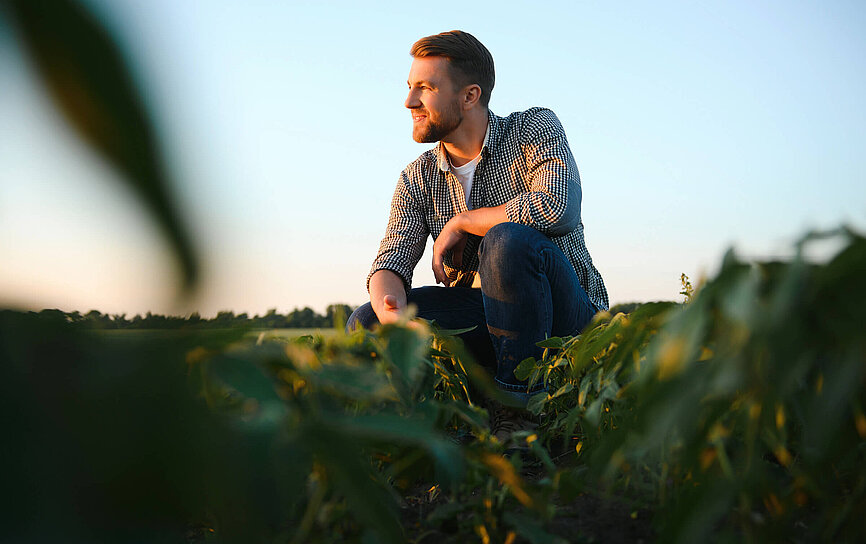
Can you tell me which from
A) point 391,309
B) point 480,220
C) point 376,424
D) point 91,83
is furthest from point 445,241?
point 91,83

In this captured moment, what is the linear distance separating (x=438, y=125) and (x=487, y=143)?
0.30 m

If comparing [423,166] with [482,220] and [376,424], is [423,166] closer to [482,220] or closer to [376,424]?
[482,220]

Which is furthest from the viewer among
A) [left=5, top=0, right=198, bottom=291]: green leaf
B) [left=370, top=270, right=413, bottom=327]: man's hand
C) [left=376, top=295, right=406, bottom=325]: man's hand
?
[left=370, top=270, right=413, bottom=327]: man's hand

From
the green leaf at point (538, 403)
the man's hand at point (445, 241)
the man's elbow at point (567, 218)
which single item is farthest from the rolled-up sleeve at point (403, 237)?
the green leaf at point (538, 403)

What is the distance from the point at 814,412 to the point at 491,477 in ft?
1.26

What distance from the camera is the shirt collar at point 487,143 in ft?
10.7

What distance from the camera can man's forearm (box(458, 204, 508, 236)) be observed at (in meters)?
2.82

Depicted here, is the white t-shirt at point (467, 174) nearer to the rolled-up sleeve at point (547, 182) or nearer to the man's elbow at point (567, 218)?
the rolled-up sleeve at point (547, 182)

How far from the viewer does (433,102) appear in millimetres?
3379

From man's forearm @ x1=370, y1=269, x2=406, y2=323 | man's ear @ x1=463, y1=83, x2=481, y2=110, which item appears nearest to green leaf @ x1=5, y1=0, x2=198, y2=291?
man's forearm @ x1=370, y1=269, x2=406, y2=323

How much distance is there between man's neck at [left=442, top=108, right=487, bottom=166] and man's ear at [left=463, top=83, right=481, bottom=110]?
0.17ft

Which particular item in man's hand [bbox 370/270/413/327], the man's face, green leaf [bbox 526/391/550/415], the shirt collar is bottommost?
green leaf [bbox 526/391/550/415]

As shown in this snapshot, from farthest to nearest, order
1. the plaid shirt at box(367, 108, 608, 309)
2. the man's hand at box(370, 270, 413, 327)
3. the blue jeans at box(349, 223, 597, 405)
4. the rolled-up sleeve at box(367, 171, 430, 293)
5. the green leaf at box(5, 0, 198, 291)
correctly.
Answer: the rolled-up sleeve at box(367, 171, 430, 293) < the man's hand at box(370, 270, 413, 327) < the plaid shirt at box(367, 108, 608, 309) < the blue jeans at box(349, 223, 597, 405) < the green leaf at box(5, 0, 198, 291)

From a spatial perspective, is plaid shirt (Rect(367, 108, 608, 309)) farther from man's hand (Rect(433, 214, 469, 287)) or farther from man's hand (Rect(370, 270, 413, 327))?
man's hand (Rect(433, 214, 469, 287))
